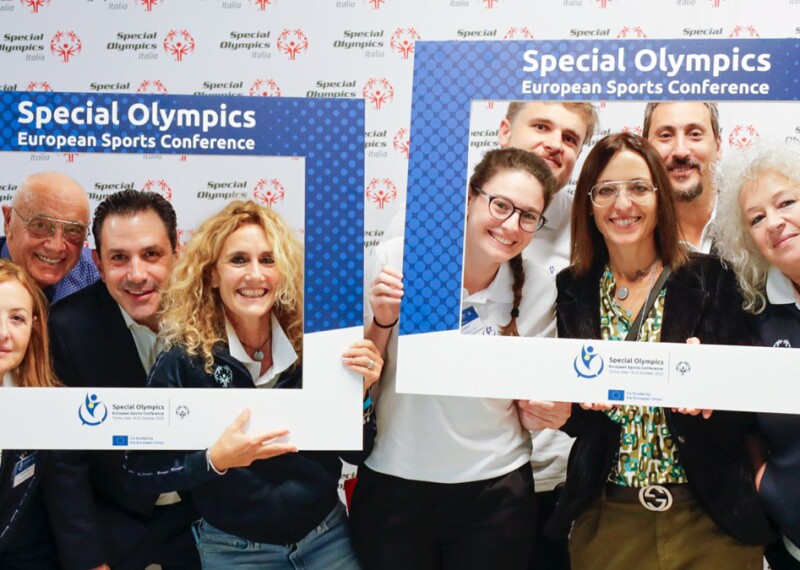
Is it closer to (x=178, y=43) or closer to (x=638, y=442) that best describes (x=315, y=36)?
(x=178, y=43)

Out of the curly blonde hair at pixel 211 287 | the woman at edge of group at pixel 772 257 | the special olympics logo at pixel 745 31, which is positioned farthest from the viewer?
the special olympics logo at pixel 745 31

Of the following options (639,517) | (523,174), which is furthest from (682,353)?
(523,174)

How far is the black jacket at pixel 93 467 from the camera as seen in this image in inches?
91.5

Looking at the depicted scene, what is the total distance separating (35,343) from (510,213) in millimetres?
1521

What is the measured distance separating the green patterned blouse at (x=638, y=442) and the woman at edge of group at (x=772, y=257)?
0.92ft

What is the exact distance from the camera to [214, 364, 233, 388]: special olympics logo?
2320 millimetres

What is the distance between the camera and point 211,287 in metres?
2.29

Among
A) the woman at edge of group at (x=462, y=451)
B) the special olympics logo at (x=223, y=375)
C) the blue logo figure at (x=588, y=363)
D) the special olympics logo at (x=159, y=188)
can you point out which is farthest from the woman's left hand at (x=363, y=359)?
the special olympics logo at (x=159, y=188)

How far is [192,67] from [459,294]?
155 cm

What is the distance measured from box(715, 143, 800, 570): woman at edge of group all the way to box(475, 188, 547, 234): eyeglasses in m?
0.53

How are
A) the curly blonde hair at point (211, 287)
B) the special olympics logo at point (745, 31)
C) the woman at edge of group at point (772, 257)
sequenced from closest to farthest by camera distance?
the woman at edge of group at point (772, 257), the curly blonde hair at point (211, 287), the special olympics logo at point (745, 31)

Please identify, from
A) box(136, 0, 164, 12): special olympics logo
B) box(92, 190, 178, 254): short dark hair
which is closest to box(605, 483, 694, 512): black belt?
box(92, 190, 178, 254): short dark hair

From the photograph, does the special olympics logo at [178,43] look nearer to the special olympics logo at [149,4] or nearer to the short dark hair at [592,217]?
the special olympics logo at [149,4]

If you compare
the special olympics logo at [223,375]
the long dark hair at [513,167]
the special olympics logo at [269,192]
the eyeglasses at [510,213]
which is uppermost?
the long dark hair at [513,167]
